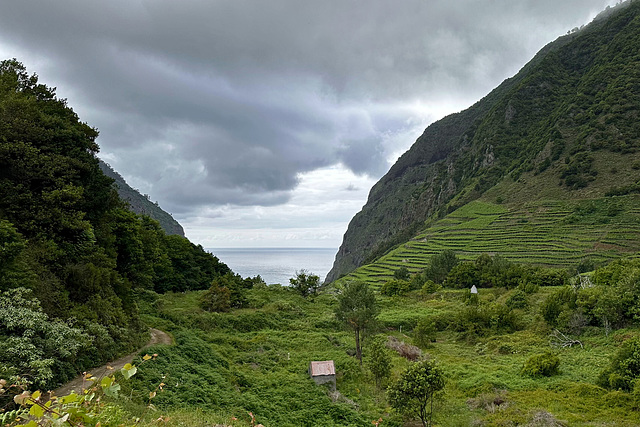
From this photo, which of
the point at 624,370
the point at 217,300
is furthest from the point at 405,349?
the point at 217,300

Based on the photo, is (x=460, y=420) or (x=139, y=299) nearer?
(x=460, y=420)

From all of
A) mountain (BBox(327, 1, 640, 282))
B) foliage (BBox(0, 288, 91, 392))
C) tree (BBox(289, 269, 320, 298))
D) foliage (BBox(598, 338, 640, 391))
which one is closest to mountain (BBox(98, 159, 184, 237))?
mountain (BBox(327, 1, 640, 282))

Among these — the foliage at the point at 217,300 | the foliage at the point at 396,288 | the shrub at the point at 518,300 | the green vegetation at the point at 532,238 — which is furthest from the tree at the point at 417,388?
the green vegetation at the point at 532,238

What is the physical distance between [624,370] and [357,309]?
1425cm

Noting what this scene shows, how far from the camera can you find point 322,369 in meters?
19.0

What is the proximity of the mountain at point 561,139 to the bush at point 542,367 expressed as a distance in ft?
195

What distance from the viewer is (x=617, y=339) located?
2253 centimetres

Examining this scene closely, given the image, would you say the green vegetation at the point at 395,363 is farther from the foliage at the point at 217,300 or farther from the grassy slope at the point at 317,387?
the foliage at the point at 217,300

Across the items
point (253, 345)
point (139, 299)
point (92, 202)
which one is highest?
point (92, 202)

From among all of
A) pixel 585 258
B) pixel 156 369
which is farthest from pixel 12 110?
pixel 585 258

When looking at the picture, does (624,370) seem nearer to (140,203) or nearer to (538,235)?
(538,235)

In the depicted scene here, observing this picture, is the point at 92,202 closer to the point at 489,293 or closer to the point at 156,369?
the point at 156,369

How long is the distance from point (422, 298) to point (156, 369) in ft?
127

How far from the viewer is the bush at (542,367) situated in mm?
19500
